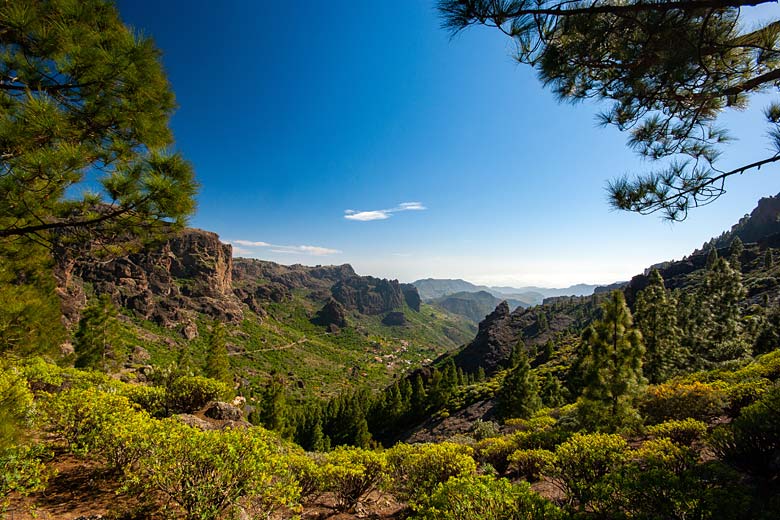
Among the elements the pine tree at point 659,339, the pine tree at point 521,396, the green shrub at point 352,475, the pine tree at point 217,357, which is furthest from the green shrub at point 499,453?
the pine tree at point 217,357

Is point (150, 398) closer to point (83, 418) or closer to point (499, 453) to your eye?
point (83, 418)

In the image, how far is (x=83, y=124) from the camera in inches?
196

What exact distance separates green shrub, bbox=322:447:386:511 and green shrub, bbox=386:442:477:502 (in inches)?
15.9

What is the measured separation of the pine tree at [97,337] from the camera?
24.5 meters

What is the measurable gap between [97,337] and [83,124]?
96.4 feet

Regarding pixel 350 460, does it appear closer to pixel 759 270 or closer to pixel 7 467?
pixel 7 467

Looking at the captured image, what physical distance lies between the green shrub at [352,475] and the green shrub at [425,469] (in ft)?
1.32

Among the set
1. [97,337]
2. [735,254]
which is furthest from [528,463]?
[735,254]

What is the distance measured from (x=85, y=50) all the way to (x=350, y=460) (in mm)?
8718

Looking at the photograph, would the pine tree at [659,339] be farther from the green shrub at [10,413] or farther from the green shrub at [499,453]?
the green shrub at [10,413]

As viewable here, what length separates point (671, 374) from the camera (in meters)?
23.2

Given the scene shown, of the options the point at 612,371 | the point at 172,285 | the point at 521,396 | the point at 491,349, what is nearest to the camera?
the point at 612,371

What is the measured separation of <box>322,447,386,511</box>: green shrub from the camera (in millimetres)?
6152

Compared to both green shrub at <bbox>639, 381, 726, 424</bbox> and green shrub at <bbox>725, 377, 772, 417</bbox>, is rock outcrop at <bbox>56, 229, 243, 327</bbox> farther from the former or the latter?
green shrub at <bbox>725, 377, 772, 417</bbox>
